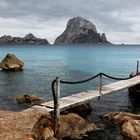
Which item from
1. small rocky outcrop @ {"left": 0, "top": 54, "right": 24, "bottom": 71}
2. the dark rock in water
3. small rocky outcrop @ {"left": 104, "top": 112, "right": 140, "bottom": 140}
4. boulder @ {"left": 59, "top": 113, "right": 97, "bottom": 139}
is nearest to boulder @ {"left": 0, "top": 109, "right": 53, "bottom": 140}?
boulder @ {"left": 59, "top": 113, "right": 97, "bottom": 139}

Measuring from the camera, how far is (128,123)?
61.5 ft

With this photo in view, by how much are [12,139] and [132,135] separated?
26.1 feet

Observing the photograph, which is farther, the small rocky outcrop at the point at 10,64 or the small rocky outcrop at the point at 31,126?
the small rocky outcrop at the point at 10,64

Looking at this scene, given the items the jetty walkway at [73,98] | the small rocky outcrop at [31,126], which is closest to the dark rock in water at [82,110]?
the jetty walkway at [73,98]

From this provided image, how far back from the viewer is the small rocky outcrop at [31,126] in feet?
43.1

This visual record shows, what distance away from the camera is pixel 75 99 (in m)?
19.8

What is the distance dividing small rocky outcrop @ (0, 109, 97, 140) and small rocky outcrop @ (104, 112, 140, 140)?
2.68 metres

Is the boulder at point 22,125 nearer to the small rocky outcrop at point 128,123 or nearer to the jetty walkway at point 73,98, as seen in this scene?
the jetty walkway at point 73,98

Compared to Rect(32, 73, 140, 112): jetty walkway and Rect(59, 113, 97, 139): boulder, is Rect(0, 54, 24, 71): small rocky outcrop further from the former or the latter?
Rect(59, 113, 97, 139): boulder

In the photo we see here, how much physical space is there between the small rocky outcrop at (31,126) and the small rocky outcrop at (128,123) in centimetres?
268

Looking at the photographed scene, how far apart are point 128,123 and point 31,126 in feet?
23.5

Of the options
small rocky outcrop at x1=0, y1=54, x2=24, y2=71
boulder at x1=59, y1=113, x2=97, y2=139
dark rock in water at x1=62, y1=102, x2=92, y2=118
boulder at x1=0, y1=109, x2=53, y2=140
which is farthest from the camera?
small rocky outcrop at x1=0, y1=54, x2=24, y2=71

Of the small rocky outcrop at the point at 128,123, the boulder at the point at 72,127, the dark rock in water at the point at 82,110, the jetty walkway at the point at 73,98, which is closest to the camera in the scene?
the jetty walkway at the point at 73,98

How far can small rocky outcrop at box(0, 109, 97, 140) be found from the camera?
13128mm
